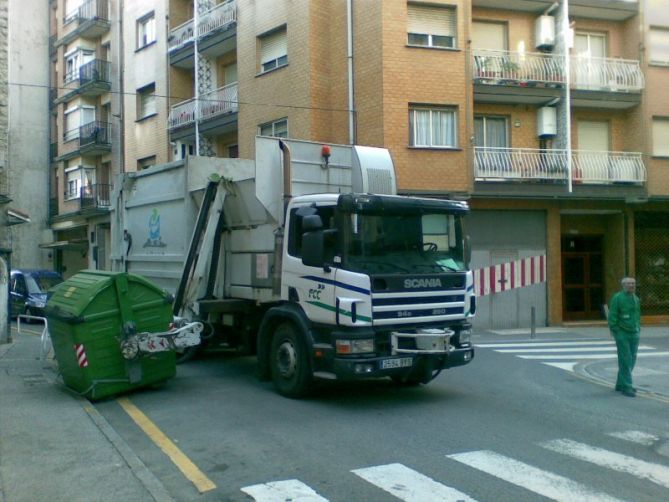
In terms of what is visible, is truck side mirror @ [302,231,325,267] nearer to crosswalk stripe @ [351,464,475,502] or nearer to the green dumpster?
the green dumpster

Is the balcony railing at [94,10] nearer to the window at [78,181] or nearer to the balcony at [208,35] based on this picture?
the window at [78,181]

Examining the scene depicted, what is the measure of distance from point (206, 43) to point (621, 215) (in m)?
14.7

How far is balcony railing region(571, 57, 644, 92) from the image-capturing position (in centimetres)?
2127

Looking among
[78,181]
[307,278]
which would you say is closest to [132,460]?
[307,278]

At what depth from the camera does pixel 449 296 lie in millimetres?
9062

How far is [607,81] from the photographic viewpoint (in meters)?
21.4

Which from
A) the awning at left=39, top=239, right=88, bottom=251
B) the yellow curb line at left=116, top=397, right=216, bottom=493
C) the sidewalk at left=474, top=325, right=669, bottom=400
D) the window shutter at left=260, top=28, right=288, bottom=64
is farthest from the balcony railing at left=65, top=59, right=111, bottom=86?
the yellow curb line at left=116, top=397, right=216, bottom=493

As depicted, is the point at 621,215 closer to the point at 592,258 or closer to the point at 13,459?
the point at 592,258

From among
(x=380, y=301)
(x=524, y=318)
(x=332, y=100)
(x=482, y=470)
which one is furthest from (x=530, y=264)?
(x=482, y=470)

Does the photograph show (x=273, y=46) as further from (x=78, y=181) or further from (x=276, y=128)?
(x=78, y=181)

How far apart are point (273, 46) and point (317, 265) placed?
14.7 meters

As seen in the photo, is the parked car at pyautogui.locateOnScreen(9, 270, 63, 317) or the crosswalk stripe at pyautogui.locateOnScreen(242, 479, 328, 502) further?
the parked car at pyautogui.locateOnScreen(9, 270, 63, 317)

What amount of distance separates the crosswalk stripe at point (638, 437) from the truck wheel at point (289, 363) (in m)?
3.60

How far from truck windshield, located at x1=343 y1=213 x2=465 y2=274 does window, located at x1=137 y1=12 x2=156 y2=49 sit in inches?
884
